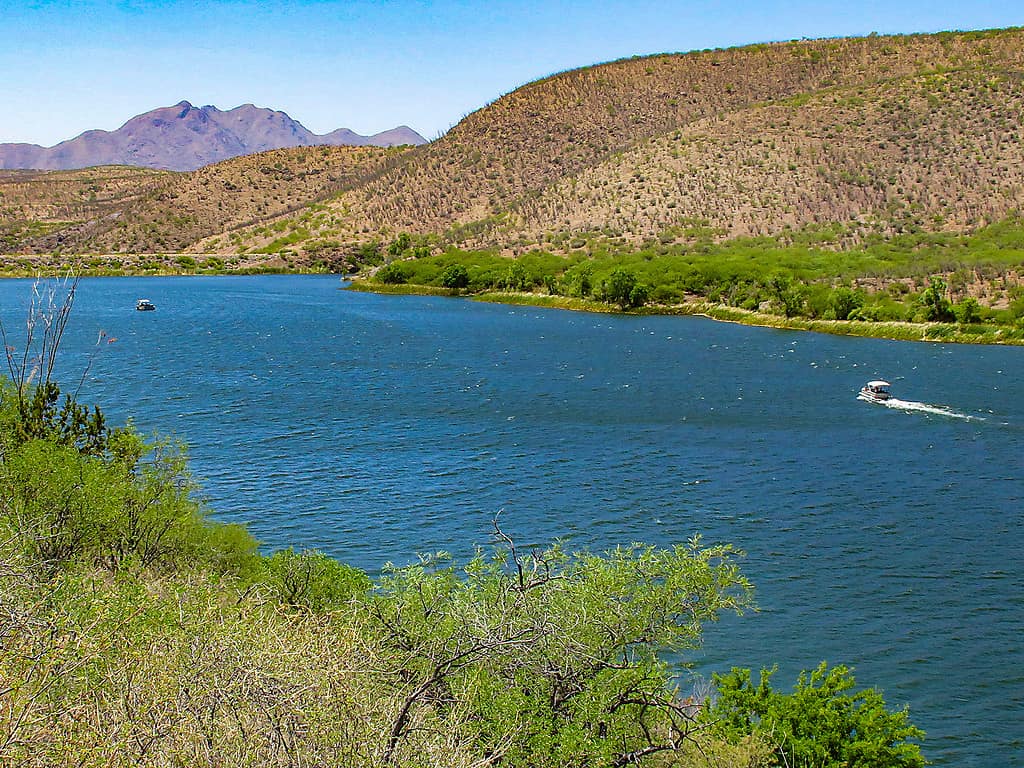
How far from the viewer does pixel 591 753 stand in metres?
11.6

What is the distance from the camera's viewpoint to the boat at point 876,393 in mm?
44625

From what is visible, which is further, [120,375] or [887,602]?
[120,375]

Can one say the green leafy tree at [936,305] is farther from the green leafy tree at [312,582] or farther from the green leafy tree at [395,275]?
the green leafy tree at [395,275]

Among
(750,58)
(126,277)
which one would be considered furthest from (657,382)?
(750,58)

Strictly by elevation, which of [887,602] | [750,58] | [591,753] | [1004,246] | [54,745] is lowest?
[887,602]

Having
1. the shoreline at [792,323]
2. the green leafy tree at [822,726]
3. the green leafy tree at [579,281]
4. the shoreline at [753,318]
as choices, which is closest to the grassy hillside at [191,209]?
the shoreline at [753,318]

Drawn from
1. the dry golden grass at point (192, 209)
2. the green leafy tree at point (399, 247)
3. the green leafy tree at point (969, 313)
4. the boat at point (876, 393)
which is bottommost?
the boat at point (876, 393)

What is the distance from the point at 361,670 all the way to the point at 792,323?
217 feet

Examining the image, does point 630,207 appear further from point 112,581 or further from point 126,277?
point 112,581

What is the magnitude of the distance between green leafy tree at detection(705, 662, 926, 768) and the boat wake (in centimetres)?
2933

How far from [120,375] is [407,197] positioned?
353 ft

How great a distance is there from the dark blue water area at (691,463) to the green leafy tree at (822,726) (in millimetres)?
2936

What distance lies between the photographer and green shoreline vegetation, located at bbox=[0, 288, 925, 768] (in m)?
9.44

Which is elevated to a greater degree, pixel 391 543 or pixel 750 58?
pixel 750 58
